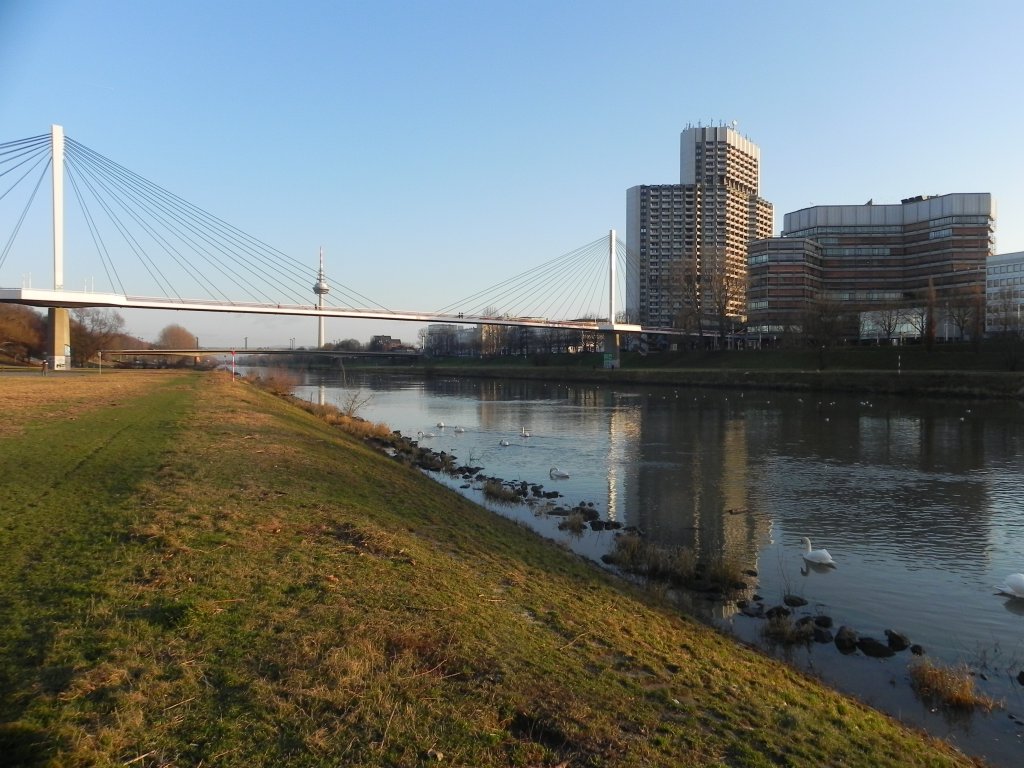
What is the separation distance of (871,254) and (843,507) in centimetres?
10230

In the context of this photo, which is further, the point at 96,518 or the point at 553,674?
the point at 96,518

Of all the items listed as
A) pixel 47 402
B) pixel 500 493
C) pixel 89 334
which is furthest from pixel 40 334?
pixel 500 493

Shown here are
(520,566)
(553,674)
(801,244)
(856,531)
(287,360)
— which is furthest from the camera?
(287,360)

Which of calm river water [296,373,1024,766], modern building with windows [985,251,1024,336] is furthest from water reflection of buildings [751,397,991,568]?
modern building with windows [985,251,1024,336]

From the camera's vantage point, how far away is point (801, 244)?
95.8m

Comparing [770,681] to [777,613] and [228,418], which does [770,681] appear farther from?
[228,418]

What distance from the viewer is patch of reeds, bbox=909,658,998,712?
613 cm

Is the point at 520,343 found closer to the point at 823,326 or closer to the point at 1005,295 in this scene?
the point at 823,326

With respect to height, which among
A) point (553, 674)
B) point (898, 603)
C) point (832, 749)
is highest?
point (553, 674)

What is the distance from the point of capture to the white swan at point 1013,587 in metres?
9.17

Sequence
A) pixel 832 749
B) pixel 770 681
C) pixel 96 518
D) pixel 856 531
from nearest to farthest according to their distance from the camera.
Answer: pixel 832 749
pixel 770 681
pixel 96 518
pixel 856 531

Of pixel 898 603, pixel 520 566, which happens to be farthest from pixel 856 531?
pixel 520 566

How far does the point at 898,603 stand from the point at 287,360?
13772 centimetres

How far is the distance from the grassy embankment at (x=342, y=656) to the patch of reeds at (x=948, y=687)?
1246mm
